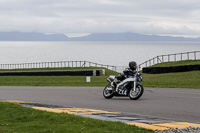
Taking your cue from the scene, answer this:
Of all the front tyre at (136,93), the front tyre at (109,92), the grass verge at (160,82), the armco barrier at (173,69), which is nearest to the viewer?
the front tyre at (136,93)

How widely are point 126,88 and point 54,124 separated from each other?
25.1 ft

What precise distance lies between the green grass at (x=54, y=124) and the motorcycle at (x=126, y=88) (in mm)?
5845

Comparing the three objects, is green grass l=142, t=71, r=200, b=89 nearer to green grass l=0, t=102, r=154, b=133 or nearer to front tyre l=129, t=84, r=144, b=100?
front tyre l=129, t=84, r=144, b=100

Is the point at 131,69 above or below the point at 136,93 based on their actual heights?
above

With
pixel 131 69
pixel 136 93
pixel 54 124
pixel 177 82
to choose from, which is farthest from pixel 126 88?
pixel 177 82

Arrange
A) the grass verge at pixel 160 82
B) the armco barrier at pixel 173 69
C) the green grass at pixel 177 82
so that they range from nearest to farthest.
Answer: the green grass at pixel 177 82 < the grass verge at pixel 160 82 < the armco barrier at pixel 173 69

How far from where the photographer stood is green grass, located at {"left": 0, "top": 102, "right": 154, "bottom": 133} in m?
8.10

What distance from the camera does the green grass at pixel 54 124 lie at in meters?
8.10

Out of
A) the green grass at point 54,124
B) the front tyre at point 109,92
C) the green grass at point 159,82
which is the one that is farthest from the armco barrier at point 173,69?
the green grass at point 54,124

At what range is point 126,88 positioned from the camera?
16.2 meters

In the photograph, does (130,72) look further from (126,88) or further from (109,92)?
(109,92)

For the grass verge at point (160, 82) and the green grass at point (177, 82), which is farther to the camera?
the grass verge at point (160, 82)

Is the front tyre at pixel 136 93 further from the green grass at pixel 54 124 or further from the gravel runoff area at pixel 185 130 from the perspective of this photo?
the gravel runoff area at pixel 185 130

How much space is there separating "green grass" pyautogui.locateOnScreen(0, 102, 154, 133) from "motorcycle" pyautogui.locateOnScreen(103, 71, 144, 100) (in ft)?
19.2
